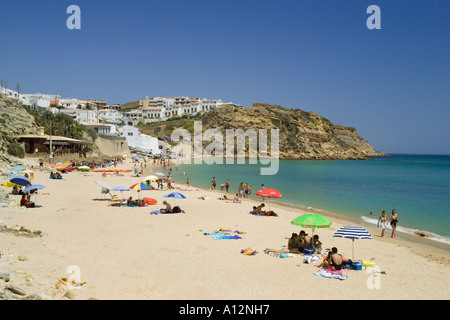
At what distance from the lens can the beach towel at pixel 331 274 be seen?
8.56 metres

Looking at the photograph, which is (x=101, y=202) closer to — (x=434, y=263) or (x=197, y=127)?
(x=434, y=263)

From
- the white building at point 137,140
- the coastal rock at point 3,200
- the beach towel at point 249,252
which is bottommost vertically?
the beach towel at point 249,252

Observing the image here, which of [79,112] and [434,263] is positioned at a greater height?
[79,112]

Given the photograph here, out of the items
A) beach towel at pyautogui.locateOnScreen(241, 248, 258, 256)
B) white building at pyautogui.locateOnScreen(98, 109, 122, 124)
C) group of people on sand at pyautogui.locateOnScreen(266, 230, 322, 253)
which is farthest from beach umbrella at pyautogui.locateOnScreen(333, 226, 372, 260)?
white building at pyautogui.locateOnScreen(98, 109, 122, 124)

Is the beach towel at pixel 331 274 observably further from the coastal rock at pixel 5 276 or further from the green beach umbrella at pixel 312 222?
the coastal rock at pixel 5 276

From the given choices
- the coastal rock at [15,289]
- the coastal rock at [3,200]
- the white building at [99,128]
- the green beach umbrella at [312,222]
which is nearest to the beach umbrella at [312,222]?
the green beach umbrella at [312,222]

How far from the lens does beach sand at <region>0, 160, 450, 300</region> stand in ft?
23.5

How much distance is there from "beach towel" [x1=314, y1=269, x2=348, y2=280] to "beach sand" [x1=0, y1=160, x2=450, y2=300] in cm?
14

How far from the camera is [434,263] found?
10.7 m

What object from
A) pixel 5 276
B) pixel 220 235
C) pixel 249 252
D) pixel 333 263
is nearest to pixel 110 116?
pixel 220 235

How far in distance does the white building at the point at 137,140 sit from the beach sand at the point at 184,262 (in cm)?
6572

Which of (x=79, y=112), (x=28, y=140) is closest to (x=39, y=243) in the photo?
(x=28, y=140)

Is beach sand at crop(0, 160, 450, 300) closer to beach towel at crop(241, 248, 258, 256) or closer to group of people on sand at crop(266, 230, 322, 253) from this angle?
beach towel at crop(241, 248, 258, 256)
